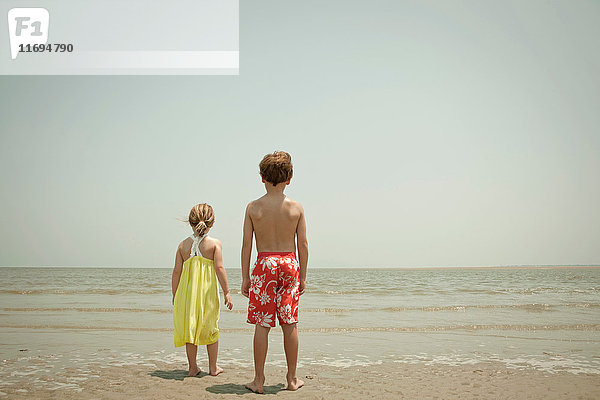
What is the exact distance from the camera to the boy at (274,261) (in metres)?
3.88

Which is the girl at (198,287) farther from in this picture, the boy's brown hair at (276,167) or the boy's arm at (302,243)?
the boy's brown hair at (276,167)

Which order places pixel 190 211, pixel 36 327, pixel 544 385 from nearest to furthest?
pixel 544 385 → pixel 190 211 → pixel 36 327

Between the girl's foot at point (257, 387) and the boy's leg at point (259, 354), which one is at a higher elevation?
the boy's leg at point (259, 354)

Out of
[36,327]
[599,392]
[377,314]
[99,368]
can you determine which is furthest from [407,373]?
[36,327]

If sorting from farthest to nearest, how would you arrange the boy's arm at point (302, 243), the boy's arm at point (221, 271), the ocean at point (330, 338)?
the ocean at point (330, 338)
the boy's arm at point (221, 271)
the boy's arm at point (302, 243)

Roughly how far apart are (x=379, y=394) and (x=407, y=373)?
920mm

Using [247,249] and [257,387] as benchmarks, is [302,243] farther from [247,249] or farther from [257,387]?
[257,387]

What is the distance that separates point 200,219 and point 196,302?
82 cm

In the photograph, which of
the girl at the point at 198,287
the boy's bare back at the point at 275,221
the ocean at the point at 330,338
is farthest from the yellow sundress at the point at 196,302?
the ocean at the point at 330,338

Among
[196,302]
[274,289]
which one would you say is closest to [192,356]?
[196,302]

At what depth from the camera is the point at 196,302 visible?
4.44 metres

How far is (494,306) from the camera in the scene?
12055 millimetres

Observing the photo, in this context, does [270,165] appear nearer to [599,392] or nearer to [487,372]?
[487,372]

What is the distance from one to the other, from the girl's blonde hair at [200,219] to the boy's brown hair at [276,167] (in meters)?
0.93
